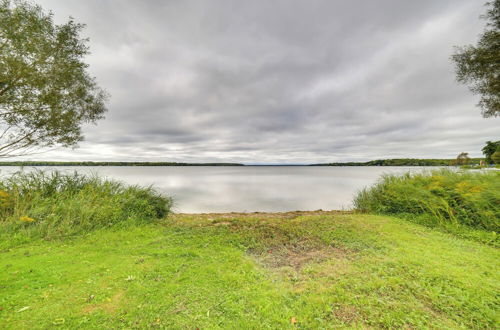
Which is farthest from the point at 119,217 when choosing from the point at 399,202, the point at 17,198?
the point at 399,202

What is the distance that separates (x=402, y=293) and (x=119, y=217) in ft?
25.3

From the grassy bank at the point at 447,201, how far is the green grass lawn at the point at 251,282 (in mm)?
1458

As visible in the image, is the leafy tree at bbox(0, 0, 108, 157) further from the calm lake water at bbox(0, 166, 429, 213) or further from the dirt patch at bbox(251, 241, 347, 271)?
the dirt patch at bbox(251, 241, 347, 271)

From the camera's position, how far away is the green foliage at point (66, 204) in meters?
5.63

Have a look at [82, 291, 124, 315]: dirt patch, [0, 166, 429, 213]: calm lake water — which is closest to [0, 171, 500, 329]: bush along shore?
[82, 291, 124, 315]: dirt patch

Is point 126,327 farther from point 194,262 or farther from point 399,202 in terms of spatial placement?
point 399,202

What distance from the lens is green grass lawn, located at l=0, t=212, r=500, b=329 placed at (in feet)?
8.02

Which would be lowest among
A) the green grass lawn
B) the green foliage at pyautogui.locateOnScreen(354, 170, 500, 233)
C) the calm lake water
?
the calm lake water

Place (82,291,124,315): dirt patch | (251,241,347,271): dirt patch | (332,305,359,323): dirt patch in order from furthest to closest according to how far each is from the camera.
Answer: (251,241,347,271): dirt patch, (82,291,124,315): dirt patch, (332,305,359,323): dirt patch

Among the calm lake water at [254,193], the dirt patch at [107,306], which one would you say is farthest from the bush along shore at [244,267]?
the calm lake water at [254,193]

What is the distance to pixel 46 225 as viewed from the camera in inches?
222

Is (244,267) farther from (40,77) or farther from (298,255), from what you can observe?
(40,77)

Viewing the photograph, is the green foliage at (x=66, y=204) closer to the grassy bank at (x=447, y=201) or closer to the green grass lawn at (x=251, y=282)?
the green grass lawn at (x=251, y=282)

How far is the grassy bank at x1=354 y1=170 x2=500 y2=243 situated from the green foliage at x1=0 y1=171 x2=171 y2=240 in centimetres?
971
